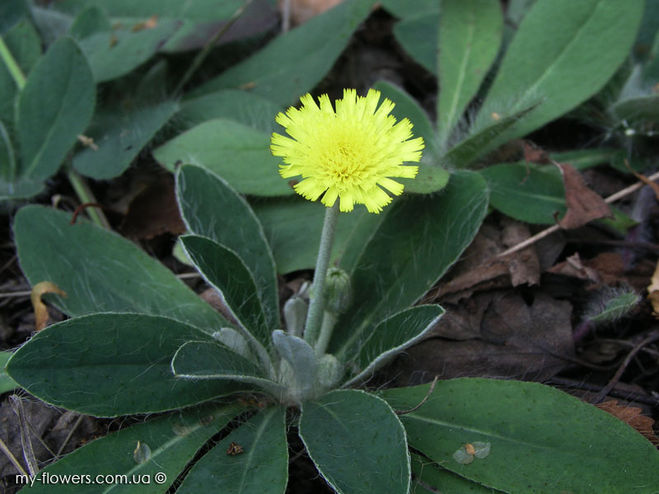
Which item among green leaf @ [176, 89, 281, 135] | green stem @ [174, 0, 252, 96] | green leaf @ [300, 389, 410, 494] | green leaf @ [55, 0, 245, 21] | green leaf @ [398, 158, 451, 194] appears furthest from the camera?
green leaf @ [55, 0, 245, 21]

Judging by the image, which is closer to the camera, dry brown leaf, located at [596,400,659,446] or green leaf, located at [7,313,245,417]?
green leaf, located at [7,313,245,417]

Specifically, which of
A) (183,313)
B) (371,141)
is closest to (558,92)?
(371,141)

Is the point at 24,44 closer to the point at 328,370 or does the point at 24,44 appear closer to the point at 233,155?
the point at 233,155

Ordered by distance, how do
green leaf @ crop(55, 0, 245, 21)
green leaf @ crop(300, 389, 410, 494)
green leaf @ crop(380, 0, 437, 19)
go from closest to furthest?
1. green leaf @ crop(300, 389, 410, 494)
2. green leaf @ crop(55, 0, 245, 21)
3. green leaf @ crop(380, 0, 437, 19)

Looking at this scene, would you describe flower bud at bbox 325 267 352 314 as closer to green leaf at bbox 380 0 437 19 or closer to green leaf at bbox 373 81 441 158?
green leaf at bbox 373 81 441 158

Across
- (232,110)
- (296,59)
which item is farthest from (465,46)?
(232,110)

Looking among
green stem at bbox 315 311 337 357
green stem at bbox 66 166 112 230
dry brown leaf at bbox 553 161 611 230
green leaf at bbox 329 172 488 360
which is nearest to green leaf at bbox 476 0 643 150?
dry brown leaf at bbox 553 161 611 230
